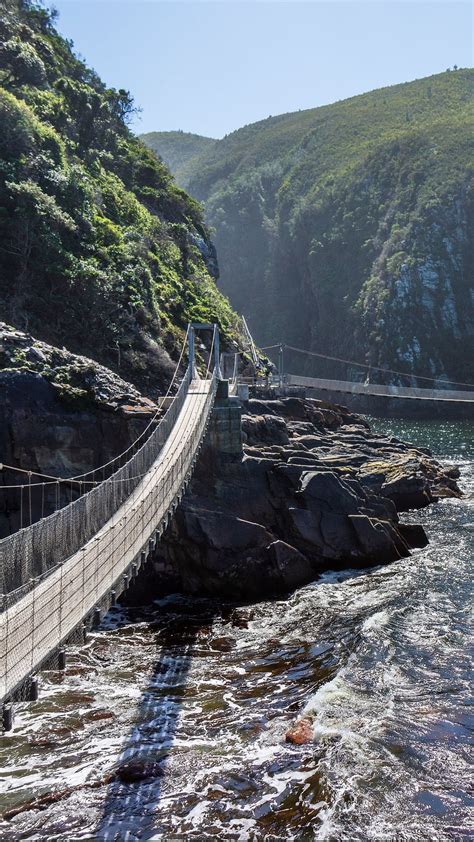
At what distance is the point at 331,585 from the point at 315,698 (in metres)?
7.90

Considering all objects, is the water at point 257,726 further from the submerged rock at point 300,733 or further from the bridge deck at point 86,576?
the bridge deck at point 86,576

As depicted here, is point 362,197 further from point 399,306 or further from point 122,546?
point 122,546

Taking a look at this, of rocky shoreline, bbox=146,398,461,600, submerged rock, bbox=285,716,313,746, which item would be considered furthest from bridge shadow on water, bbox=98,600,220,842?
rocky shoreline, bbox=146,398,461,600

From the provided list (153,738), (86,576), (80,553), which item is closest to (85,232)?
(80,553)

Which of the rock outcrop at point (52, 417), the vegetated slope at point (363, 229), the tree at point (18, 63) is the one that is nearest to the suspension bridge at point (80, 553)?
the rock outcrop at point (52, 417)

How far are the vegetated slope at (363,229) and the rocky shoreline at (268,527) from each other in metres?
63.6

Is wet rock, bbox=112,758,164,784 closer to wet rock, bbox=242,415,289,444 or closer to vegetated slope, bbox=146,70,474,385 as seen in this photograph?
wet rock, bbox=242,415,289,444

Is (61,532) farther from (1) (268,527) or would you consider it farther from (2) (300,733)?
(1) (268,527)

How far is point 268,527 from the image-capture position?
80.6 feet

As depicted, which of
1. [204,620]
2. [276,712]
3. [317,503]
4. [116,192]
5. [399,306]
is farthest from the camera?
[399,306]

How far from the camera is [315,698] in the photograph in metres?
15.2

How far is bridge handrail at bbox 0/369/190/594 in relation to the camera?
516 inches

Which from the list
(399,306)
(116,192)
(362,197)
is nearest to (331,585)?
(116,192)

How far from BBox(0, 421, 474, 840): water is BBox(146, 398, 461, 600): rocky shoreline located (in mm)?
1188
